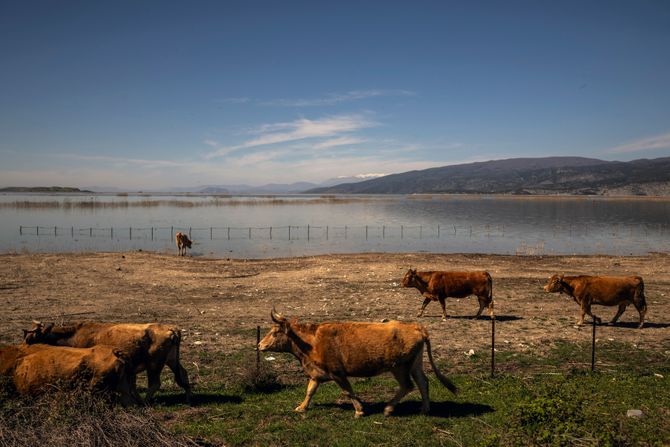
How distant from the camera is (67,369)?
7.94 m

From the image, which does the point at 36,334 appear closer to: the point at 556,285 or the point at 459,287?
the point at 459,287

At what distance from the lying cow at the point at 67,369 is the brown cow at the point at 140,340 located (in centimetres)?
98

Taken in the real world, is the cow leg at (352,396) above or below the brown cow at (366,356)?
below

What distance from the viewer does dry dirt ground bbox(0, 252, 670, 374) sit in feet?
49.4

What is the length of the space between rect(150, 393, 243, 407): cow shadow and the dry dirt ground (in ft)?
8.51

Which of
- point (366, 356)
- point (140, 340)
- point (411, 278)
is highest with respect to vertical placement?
point (140, 340)

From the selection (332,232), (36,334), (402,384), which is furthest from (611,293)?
(332,232)

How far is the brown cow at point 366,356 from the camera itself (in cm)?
905

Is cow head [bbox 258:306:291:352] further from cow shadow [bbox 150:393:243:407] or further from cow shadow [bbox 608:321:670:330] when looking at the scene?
cow shadow [bbox 608:321:670:330]

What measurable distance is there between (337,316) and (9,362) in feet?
36.1

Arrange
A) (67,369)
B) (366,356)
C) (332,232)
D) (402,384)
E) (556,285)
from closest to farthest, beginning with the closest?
(67,369)
(366,356)
(402,384)
(556,285)
(332,232)

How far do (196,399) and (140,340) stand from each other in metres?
1.70

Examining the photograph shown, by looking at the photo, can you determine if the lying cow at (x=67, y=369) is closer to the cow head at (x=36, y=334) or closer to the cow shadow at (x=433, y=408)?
the cow head at (x=36, y=334)

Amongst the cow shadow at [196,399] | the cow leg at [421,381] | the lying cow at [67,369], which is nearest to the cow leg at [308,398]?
the cow shadow at [196,399]
